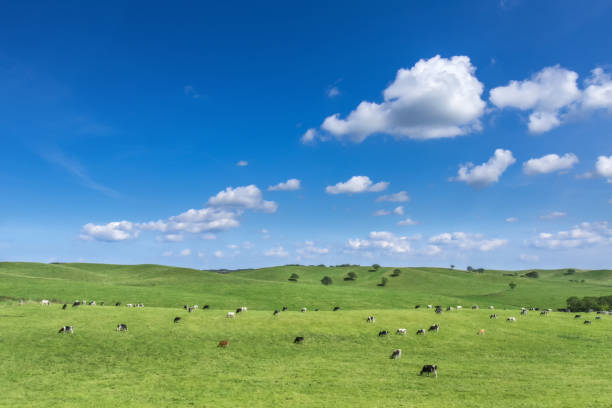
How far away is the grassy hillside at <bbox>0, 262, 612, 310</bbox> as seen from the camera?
76.9m

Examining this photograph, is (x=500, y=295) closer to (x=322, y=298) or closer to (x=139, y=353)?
(x=322, y=298)

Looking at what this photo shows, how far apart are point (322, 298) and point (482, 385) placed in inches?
2293

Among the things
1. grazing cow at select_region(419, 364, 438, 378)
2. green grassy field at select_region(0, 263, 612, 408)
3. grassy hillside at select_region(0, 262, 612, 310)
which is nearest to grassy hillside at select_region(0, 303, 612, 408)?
green grassy field at select_region(0, 263, 612, 408)

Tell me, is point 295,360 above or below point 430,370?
below

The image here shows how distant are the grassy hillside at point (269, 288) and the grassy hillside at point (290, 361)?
82.5 feet

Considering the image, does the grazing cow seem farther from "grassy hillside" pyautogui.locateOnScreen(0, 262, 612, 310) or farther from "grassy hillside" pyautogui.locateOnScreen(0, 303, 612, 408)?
"grassy hillside" pyautogui.locateOnScreen(0, 262, 612, 310)

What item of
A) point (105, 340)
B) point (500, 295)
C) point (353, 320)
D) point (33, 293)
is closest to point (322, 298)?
point (353, 320)

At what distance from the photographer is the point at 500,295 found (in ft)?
393

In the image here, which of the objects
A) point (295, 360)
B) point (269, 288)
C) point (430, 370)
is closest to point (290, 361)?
point (295, 360)

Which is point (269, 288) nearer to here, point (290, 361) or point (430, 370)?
point (290, 361)

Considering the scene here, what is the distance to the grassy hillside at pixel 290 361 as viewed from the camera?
2409cm

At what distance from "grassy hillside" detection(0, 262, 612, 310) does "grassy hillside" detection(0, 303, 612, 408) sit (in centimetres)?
2515

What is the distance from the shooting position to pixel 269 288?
93.9 meters

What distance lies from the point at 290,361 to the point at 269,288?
61.1m
